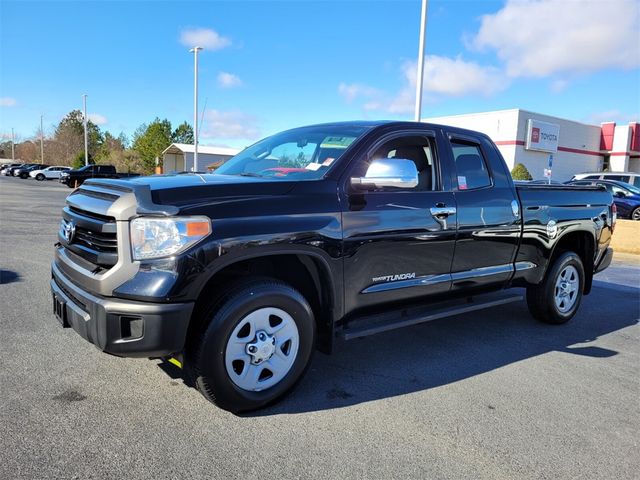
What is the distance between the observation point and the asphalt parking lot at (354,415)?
2713 millimetres

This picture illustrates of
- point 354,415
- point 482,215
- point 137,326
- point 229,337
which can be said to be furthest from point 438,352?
point 137,326

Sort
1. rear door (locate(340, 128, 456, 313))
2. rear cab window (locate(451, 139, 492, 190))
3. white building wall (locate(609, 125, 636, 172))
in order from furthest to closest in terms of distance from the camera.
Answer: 1. white building wall (locate(609, 125, 636, 172))
2. rear cab window (locate(451, 139, 492, 190))
3. rear door (locate(340, 128, 456, 313))

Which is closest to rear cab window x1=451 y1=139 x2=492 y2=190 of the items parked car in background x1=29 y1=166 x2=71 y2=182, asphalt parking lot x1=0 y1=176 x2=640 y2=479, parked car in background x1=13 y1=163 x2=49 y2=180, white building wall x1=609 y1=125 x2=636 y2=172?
asphalt parking lot x1=0 y1=176 x2=640 y2=479

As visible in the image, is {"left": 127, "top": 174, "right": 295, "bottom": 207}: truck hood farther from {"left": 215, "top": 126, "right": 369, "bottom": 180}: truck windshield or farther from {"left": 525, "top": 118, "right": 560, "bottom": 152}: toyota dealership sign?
{"left": 525, "top": 118, "right": 560, "bottom": 152}: toyota dealership sign

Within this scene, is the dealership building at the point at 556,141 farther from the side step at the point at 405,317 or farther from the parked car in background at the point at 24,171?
the parked car in background at the point at 24,171

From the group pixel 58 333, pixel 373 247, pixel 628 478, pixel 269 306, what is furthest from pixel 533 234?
pixel 58 333

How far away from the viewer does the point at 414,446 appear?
295cm

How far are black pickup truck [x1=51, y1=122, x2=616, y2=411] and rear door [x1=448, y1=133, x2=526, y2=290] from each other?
16 millimetres

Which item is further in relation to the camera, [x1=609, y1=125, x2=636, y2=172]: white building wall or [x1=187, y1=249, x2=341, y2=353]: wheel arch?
[x1=609, y1=125, x2=636, y2=172]: white building wall

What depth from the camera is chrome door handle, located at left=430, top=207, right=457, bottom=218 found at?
4.05 metres

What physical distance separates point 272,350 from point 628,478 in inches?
84.2

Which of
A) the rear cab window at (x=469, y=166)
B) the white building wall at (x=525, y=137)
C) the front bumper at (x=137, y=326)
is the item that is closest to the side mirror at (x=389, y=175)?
the rear cab window at (x=469, y=166)

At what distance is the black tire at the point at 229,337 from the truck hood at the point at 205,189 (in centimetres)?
57

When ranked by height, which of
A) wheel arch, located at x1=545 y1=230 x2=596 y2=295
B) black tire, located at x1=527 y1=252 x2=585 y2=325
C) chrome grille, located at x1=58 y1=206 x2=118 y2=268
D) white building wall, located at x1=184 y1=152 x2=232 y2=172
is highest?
white building wall, located at x1=184 y1=152 x2=232 y2=172
